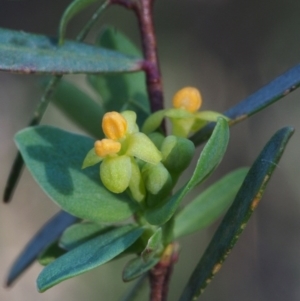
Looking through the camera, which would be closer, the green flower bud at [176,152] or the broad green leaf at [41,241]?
the green flower bud at [176,152]

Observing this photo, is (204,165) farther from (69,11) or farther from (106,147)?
(69,11)

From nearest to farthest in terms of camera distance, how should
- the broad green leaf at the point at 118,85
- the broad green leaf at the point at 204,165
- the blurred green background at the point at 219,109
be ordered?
the broad green leaf at the point at 204,165, the broad green leaf at the point at 118,85, the blurred green background at the point at 219,109

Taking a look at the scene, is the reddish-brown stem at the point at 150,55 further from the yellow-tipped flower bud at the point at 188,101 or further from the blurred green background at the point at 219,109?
the blurred green background at the point at 219,109

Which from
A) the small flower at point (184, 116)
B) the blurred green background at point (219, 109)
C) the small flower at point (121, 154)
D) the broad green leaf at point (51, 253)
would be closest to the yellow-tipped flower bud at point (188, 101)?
the small flower at point (184, 116)

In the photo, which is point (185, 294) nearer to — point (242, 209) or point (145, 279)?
point (242, 209)

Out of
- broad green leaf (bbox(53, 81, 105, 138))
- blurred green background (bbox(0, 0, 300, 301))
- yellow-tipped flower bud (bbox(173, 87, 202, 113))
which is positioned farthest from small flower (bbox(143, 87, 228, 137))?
blurred green background (bbox(0, 0, 300, 301))

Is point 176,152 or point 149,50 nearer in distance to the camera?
point 176,152

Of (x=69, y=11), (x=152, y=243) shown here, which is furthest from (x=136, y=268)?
(x=69, y=11)
